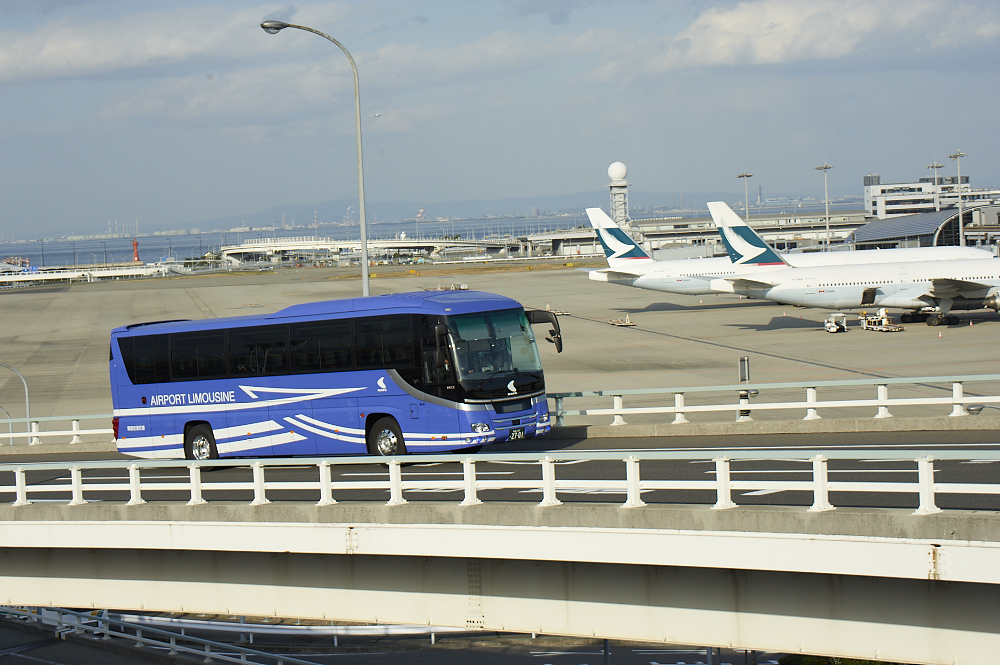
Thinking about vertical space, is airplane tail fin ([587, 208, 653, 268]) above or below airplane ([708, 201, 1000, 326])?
→ above

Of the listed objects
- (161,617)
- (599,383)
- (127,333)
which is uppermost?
(127,333)

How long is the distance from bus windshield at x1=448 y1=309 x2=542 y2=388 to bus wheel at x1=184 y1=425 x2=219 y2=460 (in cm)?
740

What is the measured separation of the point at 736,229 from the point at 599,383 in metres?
28.4

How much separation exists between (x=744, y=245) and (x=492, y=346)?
4891 cm

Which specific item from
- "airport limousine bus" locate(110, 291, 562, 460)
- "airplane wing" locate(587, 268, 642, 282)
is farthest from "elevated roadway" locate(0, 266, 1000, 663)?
"airplane wing" locate(587, 268, 642, 282)

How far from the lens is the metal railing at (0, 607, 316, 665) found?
26.0m

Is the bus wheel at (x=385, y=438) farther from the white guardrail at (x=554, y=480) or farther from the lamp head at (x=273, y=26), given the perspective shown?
the lamp head at (x=273, y=26)

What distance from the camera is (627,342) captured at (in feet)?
185

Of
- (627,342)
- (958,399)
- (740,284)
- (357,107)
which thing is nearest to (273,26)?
(357,107)

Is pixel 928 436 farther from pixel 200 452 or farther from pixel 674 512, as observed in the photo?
pixel 200 452

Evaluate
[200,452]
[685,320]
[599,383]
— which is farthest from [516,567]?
[685,320]

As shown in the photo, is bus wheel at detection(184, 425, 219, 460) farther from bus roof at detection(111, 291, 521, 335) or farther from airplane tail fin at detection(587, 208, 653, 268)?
airplane tail fin at detection(587, 208, 653, 268)

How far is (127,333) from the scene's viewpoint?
24.9m

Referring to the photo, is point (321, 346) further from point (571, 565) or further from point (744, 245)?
point (744, 245)
